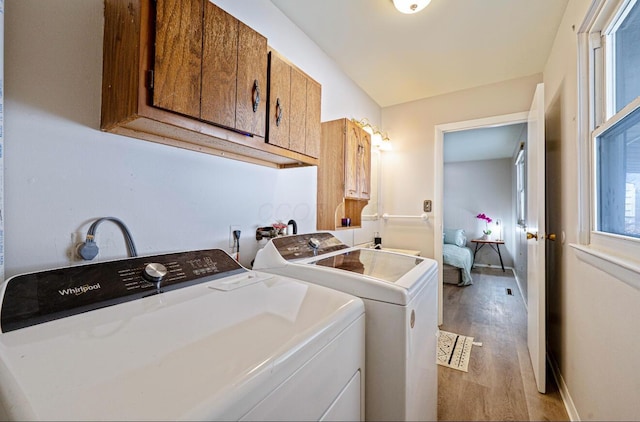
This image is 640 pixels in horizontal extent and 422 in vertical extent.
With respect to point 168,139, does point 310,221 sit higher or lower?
lower

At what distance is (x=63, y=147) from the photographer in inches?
34.1

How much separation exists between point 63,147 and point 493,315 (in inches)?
145

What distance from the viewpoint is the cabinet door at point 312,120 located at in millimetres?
1449

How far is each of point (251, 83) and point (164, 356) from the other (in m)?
1.01

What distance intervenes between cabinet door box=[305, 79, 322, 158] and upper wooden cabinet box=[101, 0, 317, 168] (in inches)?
12.7

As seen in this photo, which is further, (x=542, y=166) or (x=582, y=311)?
(x=542, y=166)

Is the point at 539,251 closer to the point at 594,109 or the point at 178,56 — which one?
the point at 594,109

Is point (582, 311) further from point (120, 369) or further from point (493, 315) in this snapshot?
point (120, 369)

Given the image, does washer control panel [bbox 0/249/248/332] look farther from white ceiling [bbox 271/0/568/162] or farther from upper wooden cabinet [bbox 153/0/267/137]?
white ceiling [bbox 271/0/568/162]

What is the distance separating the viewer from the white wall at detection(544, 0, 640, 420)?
0.99 meters

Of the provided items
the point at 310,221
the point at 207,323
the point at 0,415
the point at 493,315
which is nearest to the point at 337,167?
the point at 310,221

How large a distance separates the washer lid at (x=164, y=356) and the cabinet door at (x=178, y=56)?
0.61m

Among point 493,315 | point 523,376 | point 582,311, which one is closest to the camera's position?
point 582,311

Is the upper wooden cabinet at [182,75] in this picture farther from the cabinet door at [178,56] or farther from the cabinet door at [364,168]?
the cabinet door at [364,168]
